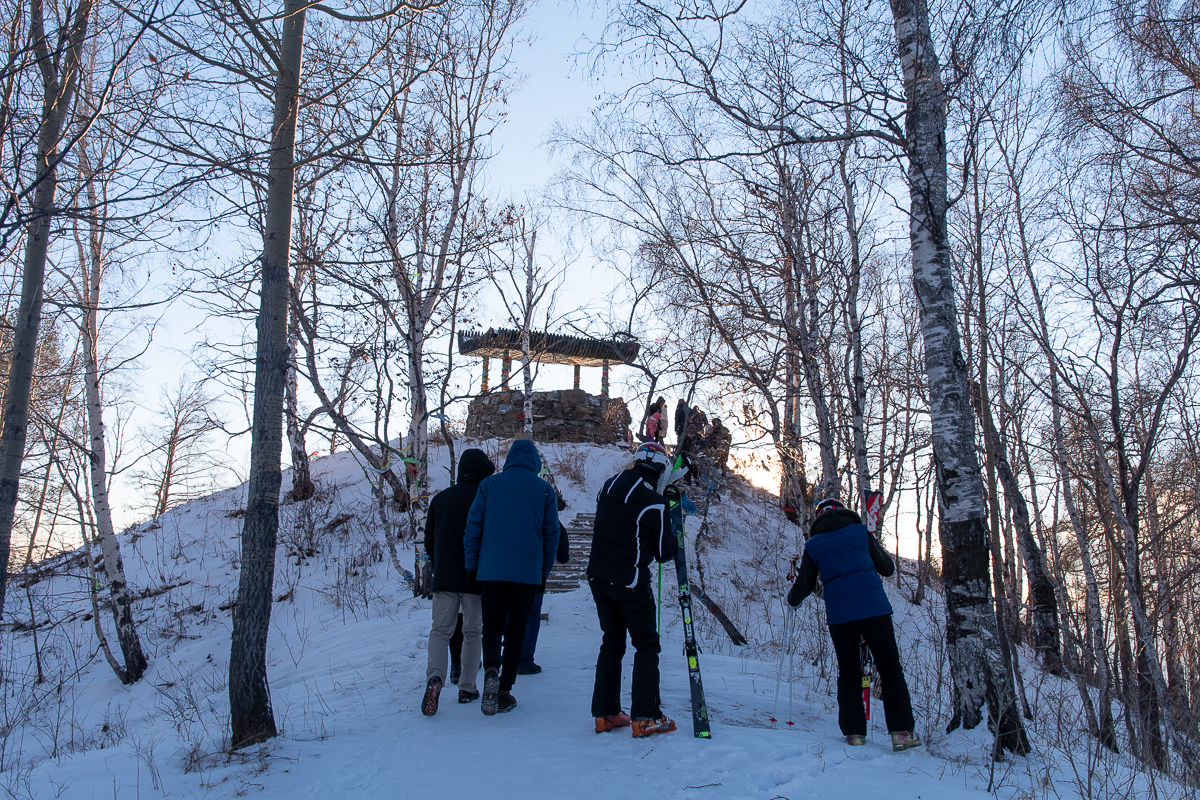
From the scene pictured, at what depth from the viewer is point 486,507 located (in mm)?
4668

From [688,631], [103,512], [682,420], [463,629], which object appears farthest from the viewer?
[103,512]

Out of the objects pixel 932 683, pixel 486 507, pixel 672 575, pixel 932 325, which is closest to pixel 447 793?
pixel 486 507

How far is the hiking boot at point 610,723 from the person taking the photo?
4.11 metres

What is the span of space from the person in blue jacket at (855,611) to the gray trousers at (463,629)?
219 cm

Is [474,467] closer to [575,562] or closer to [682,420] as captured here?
[682,420]

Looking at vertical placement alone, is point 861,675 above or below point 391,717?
above

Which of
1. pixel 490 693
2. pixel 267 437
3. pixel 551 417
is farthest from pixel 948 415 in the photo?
pixel 551 417

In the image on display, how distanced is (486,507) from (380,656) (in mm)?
2681

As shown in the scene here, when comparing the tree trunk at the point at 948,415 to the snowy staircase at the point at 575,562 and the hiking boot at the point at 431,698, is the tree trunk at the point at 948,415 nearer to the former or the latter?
the hiking boot at the point at 431,698

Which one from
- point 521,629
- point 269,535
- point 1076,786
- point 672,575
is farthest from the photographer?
point 672,575

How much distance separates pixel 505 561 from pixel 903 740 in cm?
265

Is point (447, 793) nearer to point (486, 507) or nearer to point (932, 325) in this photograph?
point (486, 507)

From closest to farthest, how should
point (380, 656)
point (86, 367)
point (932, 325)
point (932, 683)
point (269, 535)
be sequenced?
point (269, 535) → point (932, 325) → point (380, 656) → point (932, 683) → point (86, 367)

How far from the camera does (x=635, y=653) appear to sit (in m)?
4.09
